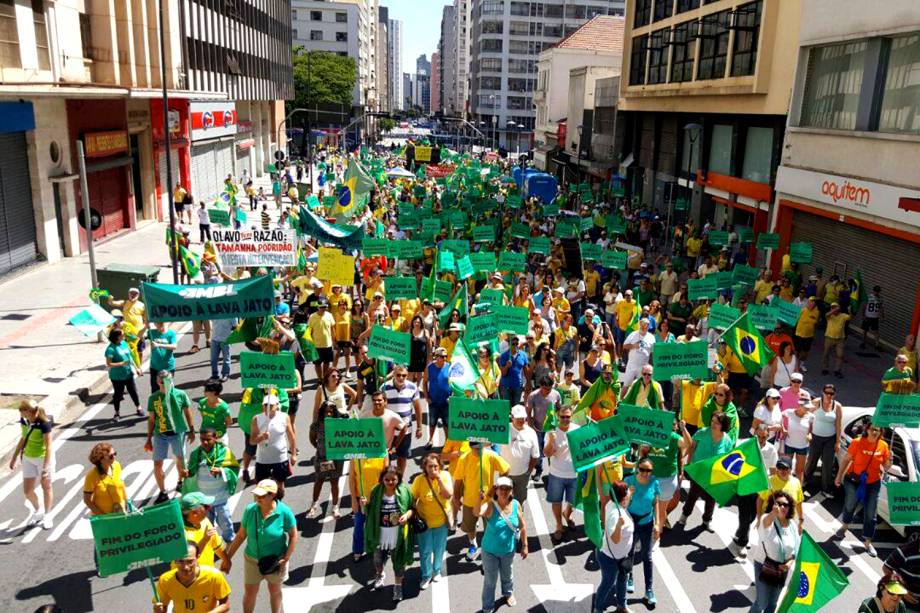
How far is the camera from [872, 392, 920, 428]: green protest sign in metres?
9.43

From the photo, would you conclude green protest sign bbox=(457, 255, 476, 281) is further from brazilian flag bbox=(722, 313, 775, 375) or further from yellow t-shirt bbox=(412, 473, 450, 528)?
yellow t-shirt bbox=(412, 473, 450, 528)

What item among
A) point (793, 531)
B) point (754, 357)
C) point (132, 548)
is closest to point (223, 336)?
point (132, 548)

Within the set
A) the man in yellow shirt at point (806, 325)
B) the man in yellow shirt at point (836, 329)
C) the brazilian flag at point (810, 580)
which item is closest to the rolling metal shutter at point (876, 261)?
the man in yellow shirt at point (836, 329)

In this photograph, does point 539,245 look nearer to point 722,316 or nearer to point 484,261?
point 484,261

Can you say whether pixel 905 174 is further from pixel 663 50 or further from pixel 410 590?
pixel 663 50

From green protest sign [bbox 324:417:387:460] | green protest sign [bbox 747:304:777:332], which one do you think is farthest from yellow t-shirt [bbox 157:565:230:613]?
green protest sign [bbox 747:304:777:332]

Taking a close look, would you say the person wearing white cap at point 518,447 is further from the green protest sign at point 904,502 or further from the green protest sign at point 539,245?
the green protest sign at point 539,245

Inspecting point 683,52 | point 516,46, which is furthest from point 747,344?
point 516,46

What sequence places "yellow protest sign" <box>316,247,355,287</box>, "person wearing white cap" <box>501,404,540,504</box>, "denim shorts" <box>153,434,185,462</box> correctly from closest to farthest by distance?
"person wearing white cap" <box>501,404,540,504</box>
"denim shorts" <box>153,434,185,462</box>
"yellow protest sign" <box>316,247,355,287</box>

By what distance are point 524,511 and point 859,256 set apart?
49.5 ft

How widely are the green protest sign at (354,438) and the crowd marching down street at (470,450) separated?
0.02 m

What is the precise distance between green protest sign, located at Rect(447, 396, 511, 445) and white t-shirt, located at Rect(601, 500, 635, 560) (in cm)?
164

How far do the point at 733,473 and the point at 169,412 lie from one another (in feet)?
20.9

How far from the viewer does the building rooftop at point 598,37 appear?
216ft
